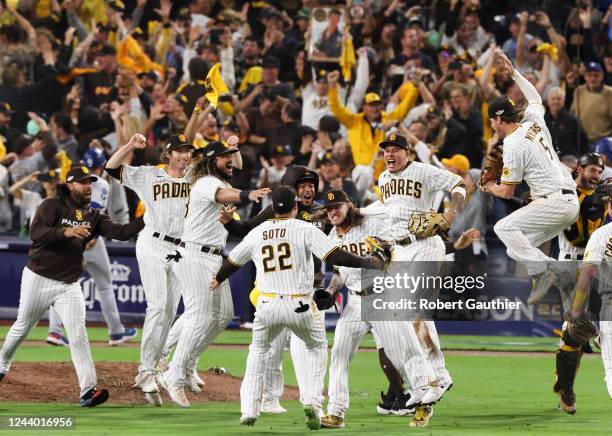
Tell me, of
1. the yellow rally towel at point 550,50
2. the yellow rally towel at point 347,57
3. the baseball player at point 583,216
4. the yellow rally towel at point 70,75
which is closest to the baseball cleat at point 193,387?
the baseball player at point 583,216

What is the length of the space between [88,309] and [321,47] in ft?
19.9

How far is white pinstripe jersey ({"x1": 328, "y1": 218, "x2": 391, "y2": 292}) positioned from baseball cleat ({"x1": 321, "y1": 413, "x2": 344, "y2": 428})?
1202 millimetres

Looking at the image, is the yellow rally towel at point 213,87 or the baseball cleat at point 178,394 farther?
the yellow rally towel at point 213,87

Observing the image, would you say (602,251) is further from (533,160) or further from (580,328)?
(533,160)

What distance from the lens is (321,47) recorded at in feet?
67.6

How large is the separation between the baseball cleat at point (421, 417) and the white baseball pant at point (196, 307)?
234 cm

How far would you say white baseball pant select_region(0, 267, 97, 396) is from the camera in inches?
431

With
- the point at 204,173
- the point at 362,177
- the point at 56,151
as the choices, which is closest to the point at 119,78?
the point at 56,151

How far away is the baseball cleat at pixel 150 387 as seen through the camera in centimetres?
1145

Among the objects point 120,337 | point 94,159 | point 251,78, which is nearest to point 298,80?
point 251,78

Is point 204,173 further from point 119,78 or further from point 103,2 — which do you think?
point 103,2

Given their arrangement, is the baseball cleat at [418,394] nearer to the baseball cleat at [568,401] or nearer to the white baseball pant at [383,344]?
the white baseball pant at [383,344]

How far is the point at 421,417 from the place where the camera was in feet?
32.7

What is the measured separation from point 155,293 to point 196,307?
26.8 inches
